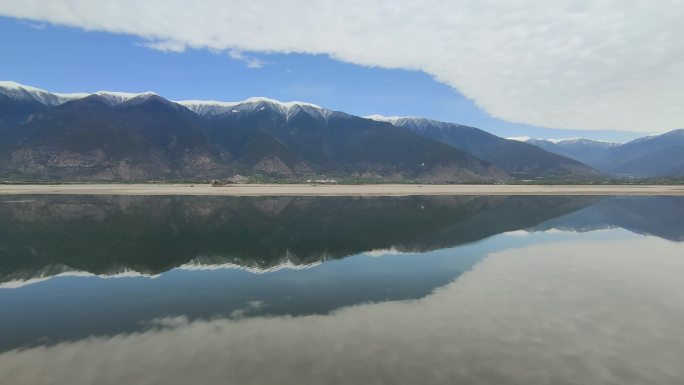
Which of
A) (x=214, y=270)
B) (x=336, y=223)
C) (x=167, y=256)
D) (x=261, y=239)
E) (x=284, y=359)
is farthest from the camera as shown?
(x=336, y=223)

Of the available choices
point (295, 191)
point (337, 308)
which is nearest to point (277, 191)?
point (295, 191)

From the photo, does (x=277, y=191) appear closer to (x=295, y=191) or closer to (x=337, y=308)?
(x=295, y=191)

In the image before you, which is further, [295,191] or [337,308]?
[295,191]

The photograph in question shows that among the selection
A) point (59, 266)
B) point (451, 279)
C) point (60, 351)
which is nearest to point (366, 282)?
point (451, 279)

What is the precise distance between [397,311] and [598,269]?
14703mm

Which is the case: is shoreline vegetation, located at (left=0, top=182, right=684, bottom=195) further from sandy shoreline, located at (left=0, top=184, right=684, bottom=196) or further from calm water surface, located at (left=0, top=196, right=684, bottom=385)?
calm water surface, located at (left=0, top=196, right=684, bottom=385)

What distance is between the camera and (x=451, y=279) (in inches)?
833

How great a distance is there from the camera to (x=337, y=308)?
1619 centimetres

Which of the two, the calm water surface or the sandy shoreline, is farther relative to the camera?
the sandy shoreline

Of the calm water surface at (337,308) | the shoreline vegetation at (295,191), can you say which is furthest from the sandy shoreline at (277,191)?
the calm water surface at (337,308)

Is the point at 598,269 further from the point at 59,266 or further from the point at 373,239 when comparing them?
the point at 59,266

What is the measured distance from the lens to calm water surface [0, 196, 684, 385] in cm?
1107

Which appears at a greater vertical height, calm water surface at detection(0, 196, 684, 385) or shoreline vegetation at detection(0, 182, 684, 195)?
shoreline vegetation at detection(0, 182, 684, 195)

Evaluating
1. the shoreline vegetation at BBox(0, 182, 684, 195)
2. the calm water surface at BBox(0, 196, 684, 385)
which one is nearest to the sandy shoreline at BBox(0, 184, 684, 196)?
the shoreline vegetation at BBox(0, 182, 684, 195)
